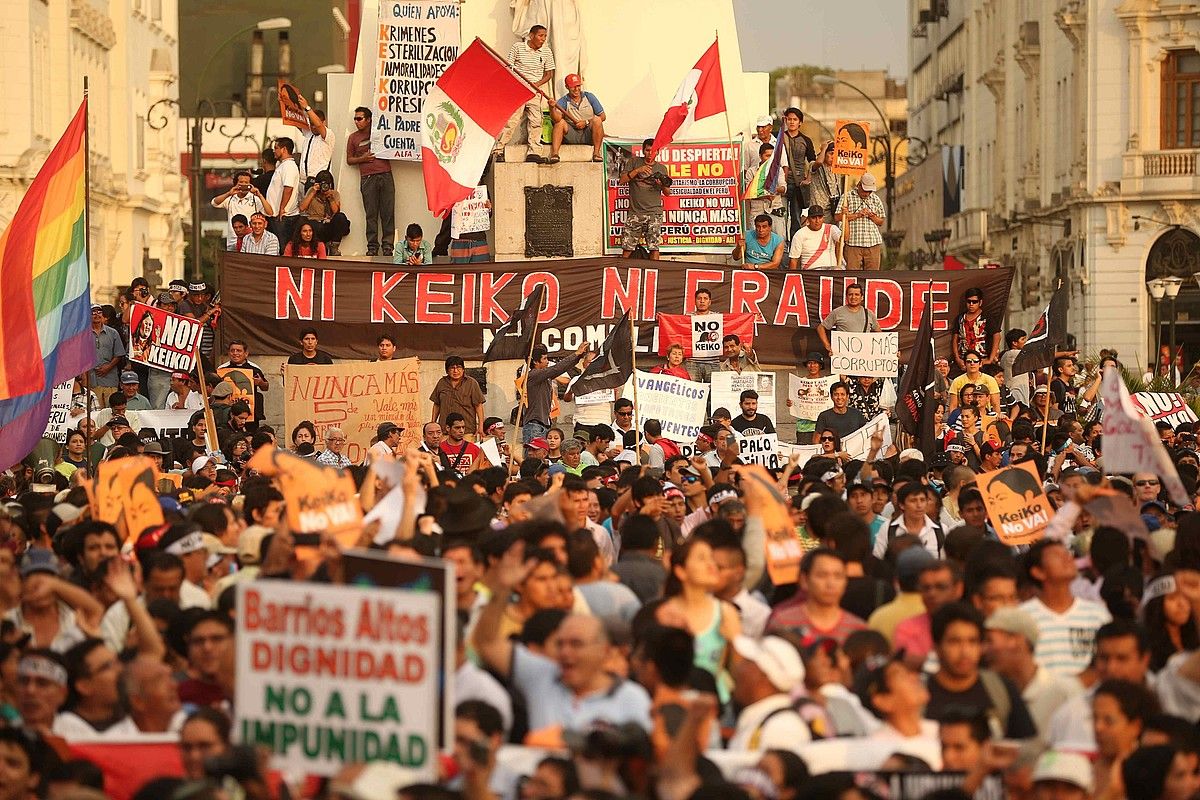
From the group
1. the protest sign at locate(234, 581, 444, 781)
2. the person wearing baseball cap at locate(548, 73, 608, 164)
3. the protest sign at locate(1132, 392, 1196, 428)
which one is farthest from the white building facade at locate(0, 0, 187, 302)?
the protest sign at locate(234, 581, 444, 781)

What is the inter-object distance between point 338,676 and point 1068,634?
3299 mm

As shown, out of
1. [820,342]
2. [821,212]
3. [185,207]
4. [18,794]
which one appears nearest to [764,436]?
[820,342]

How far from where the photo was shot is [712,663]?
8.70m

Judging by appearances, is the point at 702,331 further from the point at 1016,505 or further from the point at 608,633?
the point at 608,633

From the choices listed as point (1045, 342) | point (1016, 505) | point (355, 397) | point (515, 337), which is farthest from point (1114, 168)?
point (1016, 505)

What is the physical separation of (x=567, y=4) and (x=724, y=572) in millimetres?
18904

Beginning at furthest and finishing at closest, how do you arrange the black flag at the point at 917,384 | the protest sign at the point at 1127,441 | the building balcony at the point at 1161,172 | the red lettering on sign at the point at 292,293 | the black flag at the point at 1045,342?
the building balcony at the point at 1161,172 → the red lettering on sign at the point at 292,293 → the black flag at the point at 1045,342 → the black flag at the point at 917,384 → the protest sign at the point at 1127,441

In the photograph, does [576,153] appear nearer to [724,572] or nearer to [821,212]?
[821,212]

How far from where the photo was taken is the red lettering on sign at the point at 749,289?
24.3 metres

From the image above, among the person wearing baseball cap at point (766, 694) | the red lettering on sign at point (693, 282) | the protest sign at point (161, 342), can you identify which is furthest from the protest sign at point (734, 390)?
the person wearing baseball cap at point (766, 694)

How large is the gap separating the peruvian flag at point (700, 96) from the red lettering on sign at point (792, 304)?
9.84 ft

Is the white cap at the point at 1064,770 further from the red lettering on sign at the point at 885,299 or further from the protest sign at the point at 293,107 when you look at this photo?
the protest sign at the point at 293,107

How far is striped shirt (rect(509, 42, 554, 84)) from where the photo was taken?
26375 millimetres

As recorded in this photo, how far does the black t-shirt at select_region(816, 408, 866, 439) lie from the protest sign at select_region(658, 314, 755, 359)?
3.00 metres
